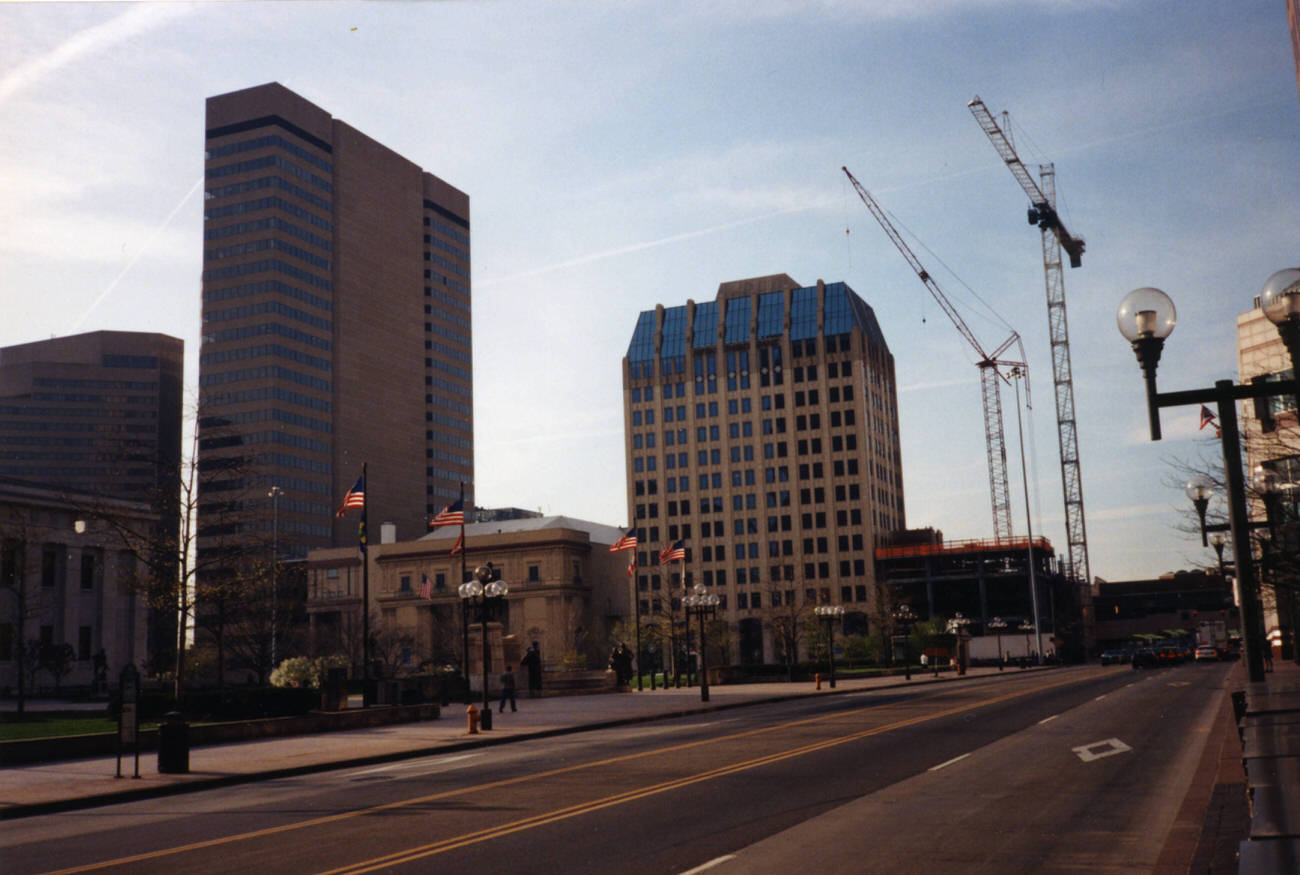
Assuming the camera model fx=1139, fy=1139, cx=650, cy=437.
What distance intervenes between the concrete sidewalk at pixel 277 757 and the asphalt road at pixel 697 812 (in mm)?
944

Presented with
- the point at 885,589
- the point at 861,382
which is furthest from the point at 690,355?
the point at 885,589

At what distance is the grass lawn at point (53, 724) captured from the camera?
3194 centimetres

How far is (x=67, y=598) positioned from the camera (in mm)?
78812

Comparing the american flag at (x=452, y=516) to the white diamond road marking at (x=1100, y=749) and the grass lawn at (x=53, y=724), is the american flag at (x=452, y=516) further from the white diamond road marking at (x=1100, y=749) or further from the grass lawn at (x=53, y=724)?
the white diamond road marking at (x=1100, y=749)

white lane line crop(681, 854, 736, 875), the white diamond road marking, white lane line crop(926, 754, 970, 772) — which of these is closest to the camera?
white lane line crop(681, 854, 736, 875)

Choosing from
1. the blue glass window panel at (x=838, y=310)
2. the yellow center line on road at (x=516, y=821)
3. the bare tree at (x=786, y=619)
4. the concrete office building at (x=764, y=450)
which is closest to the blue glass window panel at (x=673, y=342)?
the concrete office building at (x=764, y=450)

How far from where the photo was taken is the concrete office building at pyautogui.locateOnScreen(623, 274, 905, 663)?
149 m

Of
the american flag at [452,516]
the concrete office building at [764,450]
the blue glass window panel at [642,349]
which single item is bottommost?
the american flag at [452,516]

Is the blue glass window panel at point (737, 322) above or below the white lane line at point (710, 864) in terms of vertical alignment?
above

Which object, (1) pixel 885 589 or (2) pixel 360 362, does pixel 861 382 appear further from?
(2) pixel 360 362

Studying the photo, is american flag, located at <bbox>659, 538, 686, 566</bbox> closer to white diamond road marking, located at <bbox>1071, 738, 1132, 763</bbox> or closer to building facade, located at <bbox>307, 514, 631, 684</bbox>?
white diamond road marking, located at <bbox>1071, 738, 1132, 763</bbox>

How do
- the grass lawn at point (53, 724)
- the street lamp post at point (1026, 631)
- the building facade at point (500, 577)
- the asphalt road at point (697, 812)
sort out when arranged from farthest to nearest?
the street lamp post at point (1026, 631) → the building facade at point (500, 577) → the grass lawn at point (53, 724) → the asphalt road at point (697, 812)

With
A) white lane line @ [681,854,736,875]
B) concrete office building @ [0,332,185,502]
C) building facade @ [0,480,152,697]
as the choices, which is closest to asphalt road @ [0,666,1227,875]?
white lane line @ [681,854,736,875]

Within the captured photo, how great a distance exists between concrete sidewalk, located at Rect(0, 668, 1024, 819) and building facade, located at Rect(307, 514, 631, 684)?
72704 millimetres
